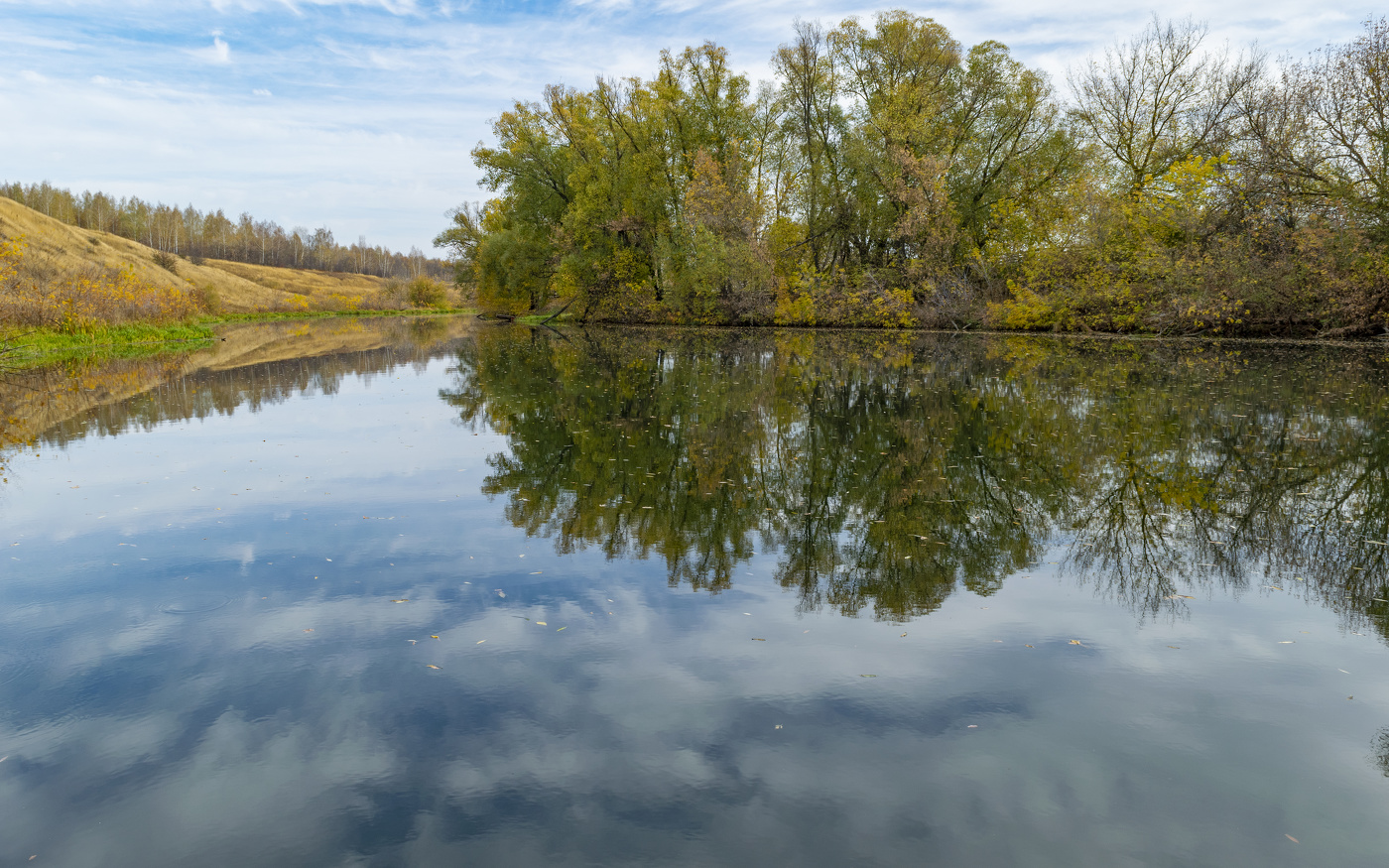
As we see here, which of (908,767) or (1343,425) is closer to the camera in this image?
(908,767)

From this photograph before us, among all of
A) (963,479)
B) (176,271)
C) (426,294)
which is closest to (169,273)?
(176,271)

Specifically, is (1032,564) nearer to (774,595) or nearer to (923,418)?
(774,595)

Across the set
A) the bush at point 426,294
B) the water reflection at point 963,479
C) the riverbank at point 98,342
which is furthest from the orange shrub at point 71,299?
the bush at point 426,294

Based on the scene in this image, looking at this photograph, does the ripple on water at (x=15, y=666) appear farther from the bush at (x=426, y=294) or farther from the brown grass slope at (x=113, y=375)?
the bush at (x=426, y=294)

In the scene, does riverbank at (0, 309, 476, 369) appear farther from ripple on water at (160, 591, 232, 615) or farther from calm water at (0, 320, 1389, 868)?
ripple on water at (160, 591, 232, 615)

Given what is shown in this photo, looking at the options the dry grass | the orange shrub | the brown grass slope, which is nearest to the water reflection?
the brown grass slope

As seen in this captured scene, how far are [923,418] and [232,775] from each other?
1065cm

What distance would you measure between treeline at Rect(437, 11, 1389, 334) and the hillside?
24977mm

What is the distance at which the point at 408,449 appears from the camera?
10.9m

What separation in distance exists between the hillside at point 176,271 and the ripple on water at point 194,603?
92.9 ft

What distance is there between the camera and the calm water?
3.13 metres

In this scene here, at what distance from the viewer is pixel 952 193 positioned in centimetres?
3881

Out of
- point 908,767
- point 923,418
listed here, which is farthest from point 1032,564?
point 923,418

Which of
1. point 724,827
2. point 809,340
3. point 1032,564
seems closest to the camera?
point 724,827
